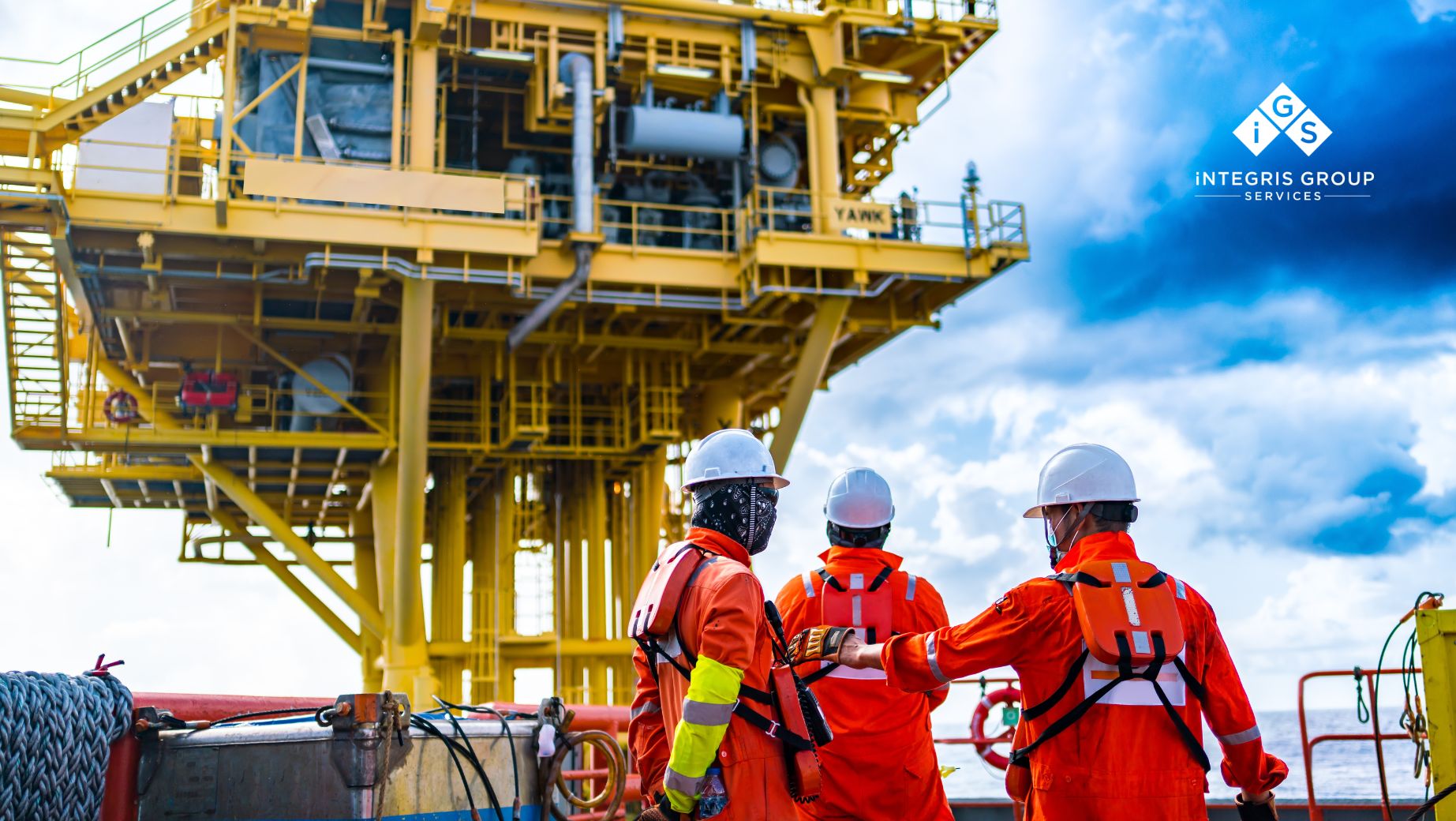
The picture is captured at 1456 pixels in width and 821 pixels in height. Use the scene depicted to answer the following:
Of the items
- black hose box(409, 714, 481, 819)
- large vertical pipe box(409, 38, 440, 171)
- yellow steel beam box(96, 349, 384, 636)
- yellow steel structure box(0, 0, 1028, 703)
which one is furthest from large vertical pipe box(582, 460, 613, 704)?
black hose box(409, 714, 481, 819)

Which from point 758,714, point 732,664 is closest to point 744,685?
point 758,714

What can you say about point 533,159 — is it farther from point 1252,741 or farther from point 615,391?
point 1252,741

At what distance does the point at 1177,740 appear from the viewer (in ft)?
14.1

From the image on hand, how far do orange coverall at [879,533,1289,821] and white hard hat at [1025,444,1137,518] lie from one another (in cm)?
19

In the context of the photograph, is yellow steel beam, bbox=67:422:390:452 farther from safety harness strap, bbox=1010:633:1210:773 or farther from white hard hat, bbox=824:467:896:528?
safety harness strap, bbox=1010:633:1210:773

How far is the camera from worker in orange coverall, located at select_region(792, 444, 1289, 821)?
4.27 meters

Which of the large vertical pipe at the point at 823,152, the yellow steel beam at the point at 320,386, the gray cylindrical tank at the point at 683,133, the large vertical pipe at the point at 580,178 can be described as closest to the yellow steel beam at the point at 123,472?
the yellow steel beam at the point at 320,386

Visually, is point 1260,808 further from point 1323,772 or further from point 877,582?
point 1323,772

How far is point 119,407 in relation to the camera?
1995 centimetres

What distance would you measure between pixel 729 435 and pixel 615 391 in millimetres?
17725

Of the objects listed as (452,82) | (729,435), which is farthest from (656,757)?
(452,82)

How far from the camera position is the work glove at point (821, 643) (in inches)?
182

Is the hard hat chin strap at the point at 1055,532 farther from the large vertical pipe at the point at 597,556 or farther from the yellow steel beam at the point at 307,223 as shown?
the large vertical pipe at the point at 597,556

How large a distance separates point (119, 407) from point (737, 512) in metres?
18.0
